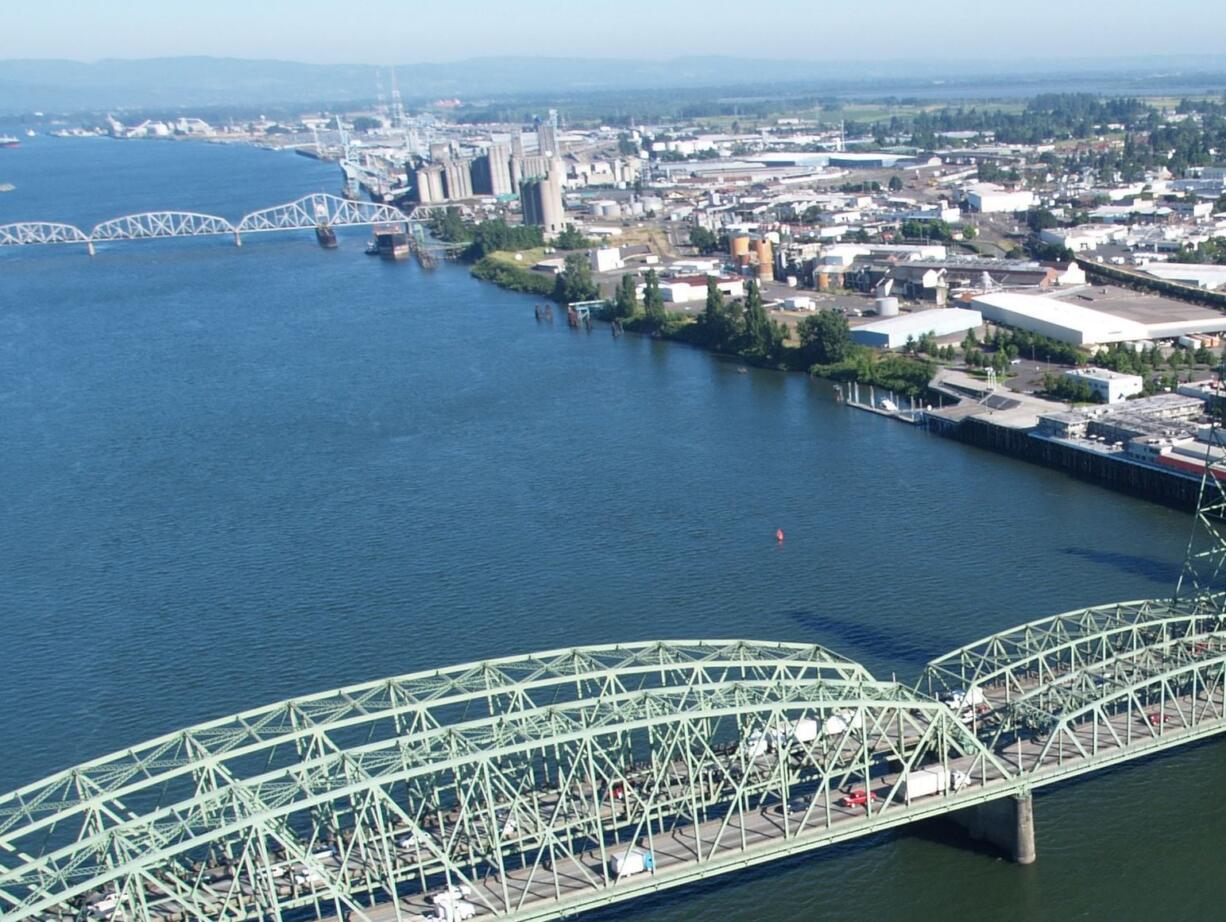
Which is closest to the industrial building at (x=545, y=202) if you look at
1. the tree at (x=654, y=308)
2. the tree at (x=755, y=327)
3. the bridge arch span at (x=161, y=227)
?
the bridge arch span at (x=161, y=227)

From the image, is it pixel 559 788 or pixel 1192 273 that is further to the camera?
pixel 1192 273

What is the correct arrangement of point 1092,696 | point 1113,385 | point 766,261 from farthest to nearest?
point 766,261 → point 1113,385 → point 1092,696

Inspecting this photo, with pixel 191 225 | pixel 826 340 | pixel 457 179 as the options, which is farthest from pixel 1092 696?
pixel 457 179

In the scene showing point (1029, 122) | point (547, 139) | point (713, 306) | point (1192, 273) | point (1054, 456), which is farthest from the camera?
point (1029, 122)

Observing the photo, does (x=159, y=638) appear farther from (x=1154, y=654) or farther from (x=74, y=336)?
(x=74, y=336)

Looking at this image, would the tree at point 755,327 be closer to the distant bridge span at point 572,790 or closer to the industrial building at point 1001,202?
the distant bridge span at point 572,790

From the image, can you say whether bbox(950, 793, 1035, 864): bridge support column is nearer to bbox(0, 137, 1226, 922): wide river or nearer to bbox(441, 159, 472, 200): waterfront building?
bbox(0, 137, 1226, 922): wide river

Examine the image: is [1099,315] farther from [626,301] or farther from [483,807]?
[483,807]

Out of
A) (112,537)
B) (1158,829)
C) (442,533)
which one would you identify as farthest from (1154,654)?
(112,537)

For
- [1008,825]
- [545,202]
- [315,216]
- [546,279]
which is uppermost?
[1008,825]
